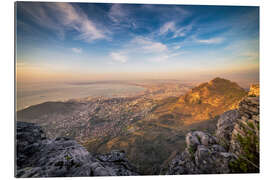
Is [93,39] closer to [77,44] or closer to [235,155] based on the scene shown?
[77,44]

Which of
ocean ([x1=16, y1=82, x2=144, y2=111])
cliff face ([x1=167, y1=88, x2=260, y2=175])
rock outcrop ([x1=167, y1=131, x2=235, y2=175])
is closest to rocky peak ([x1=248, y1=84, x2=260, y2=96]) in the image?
cliff face ([x1=167, y1=88, x2=260, y2=175])


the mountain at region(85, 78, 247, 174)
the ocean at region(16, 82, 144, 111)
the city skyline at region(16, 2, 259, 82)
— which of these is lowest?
the mountain at region(85, 78, 247, 174)

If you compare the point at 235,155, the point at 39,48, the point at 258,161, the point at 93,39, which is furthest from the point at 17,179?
the point at 258,161

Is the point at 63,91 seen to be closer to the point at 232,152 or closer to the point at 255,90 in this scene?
the point at 232,152

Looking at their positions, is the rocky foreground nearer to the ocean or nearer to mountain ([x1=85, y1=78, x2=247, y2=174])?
the ocean

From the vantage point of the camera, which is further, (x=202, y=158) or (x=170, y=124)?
(x=170, y=124)

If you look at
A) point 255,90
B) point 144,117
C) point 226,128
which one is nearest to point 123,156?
point 144,117
